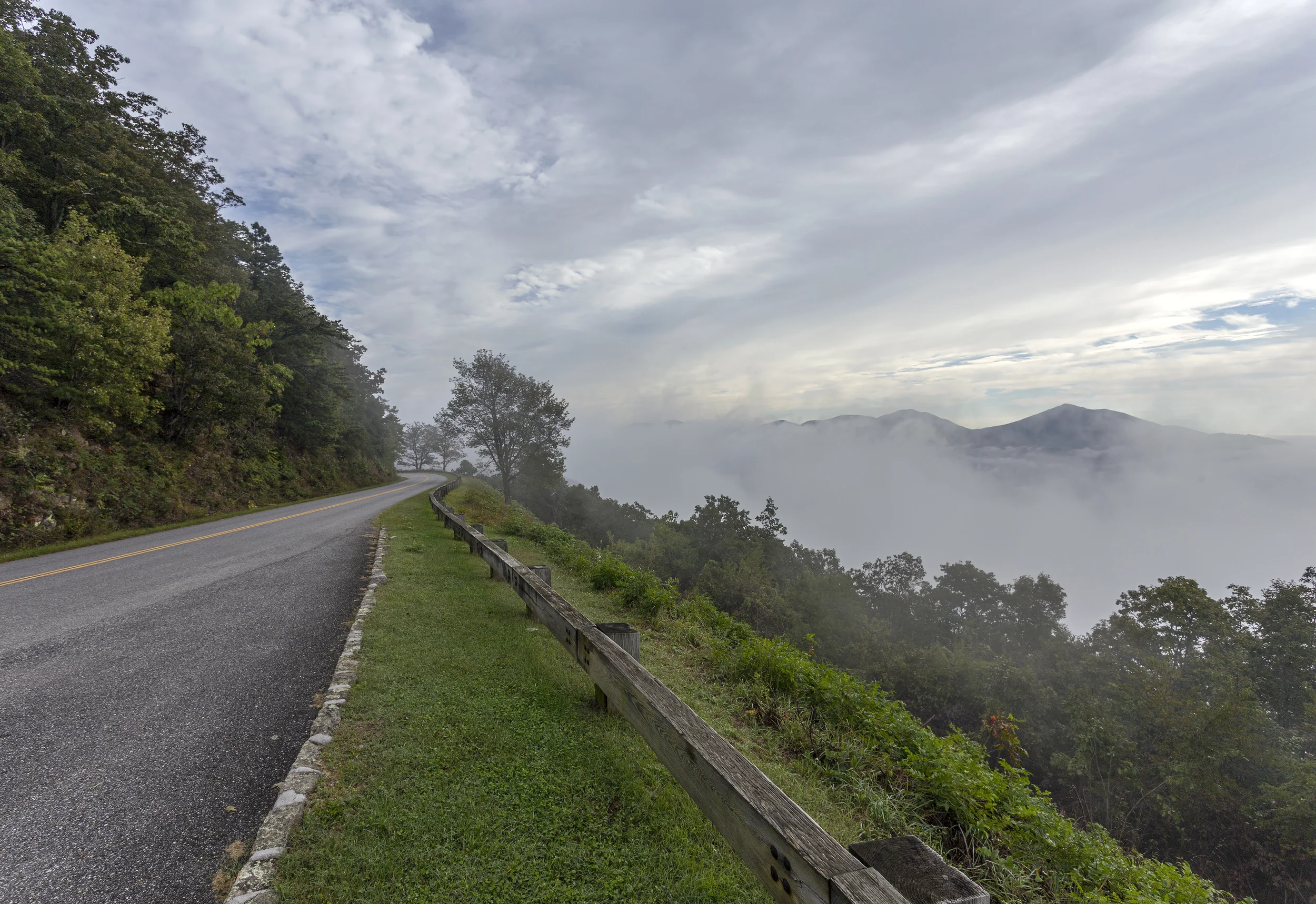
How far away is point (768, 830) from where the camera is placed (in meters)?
→ 1.80

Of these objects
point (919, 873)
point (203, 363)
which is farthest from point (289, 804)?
point (203, 363)

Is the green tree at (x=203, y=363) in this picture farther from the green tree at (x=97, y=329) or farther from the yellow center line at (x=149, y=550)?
the yellow center line at (x=149, y=550)

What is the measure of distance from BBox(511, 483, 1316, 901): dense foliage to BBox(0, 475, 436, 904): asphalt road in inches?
171

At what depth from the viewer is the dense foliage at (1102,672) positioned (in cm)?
2006

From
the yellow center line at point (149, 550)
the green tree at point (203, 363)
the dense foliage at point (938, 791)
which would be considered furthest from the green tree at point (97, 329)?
the dense foliage at point (938, 791)

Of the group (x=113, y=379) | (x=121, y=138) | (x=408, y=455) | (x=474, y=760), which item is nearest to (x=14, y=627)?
(x=474, y=760)

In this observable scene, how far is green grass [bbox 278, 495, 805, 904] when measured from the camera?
2.12 metres

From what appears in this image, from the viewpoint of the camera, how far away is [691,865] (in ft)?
7.45

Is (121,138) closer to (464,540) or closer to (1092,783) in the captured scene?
(464,540)

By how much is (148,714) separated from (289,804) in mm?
2096

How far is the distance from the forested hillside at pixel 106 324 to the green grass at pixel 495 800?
535 inches

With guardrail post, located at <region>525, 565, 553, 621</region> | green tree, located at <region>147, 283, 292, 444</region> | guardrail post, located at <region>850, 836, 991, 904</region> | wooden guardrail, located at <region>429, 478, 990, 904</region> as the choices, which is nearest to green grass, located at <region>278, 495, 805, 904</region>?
wooden guardrail, located at <region>429, 478, 990, 904</region>

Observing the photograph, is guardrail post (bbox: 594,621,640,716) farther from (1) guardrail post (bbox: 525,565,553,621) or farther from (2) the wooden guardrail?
(1) guardrail post (bbox: 525,565,553,621)

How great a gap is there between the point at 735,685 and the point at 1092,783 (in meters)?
30.9
